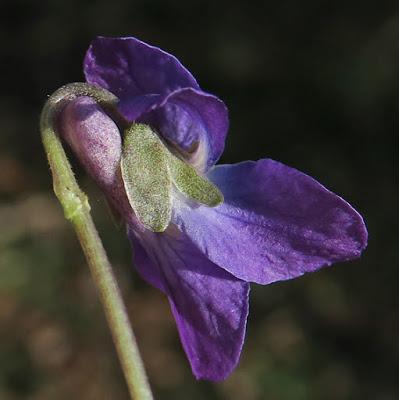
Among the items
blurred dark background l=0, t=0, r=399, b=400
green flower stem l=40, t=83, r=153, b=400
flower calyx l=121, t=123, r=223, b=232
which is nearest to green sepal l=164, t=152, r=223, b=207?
flower calyx l=121, t=123, r=223, b=232

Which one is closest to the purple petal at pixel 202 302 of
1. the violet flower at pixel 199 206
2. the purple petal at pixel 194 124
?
the violet flower at pixel 199 206

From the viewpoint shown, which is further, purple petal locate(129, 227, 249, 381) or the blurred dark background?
the blurred dark background

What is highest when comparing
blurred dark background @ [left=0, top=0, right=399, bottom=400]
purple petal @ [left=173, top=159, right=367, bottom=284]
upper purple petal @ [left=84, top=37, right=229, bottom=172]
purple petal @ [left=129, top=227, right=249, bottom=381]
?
upper purple petal @ [left=84, top=37, right=229, bottom=172]

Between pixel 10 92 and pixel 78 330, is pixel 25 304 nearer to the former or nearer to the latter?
pixel 78 330

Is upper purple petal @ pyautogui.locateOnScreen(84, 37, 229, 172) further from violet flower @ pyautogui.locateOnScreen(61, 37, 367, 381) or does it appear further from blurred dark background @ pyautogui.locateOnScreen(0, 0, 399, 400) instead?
blurred dark background @ pyautogui.locateOnScreen(0, 0, 399, 400)

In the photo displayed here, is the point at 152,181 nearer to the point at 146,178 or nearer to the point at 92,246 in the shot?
the point at 146,178

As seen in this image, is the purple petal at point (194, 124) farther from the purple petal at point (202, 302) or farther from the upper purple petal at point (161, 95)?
the purple petal at point (202, 302)

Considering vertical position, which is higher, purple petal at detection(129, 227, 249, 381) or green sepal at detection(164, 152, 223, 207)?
green sepal at detection(164, 152, 223, 207)
